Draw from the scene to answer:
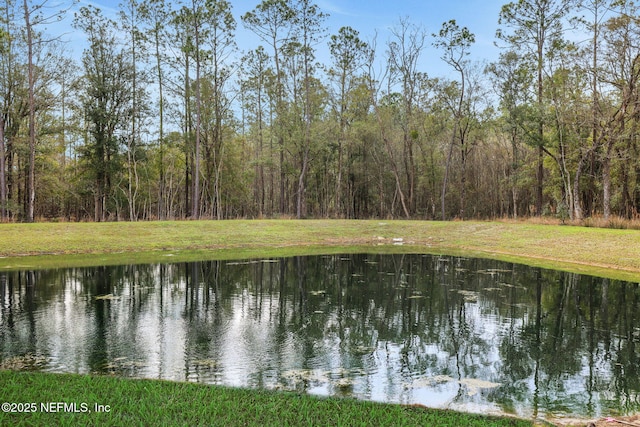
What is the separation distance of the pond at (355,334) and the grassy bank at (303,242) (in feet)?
10.1

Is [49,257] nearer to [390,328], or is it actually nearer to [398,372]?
[390,328]

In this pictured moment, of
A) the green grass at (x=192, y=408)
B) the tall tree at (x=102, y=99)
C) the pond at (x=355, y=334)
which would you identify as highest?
the tall tree at (x=102, y=99)

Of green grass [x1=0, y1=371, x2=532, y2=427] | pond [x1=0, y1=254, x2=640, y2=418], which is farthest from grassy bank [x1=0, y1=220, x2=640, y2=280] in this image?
green grass [x1=0, y1=371, x2=532, y2=427]

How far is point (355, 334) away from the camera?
626 centimetres

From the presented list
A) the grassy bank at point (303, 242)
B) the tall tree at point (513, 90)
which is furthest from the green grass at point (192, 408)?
the tall tree at point (513, 90)

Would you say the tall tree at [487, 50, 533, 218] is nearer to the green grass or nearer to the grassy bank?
the grassy bank

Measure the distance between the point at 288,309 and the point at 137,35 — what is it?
26787mm

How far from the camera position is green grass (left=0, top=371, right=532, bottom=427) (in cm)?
323

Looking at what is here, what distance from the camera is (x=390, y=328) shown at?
661 centimetres

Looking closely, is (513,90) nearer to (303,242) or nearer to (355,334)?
(303,242)

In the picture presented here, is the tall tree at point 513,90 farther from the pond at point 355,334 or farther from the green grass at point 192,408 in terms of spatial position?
the green grass at point 192,408

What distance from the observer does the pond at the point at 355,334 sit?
4.38 m

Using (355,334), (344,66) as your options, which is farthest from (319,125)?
(355,334)

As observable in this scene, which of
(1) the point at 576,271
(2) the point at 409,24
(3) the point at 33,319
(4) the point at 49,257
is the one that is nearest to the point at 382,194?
(2) the point at 409,24
